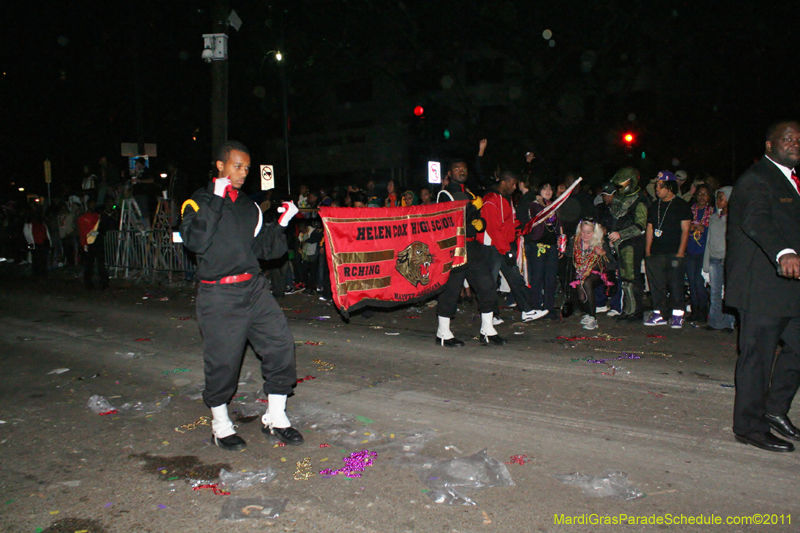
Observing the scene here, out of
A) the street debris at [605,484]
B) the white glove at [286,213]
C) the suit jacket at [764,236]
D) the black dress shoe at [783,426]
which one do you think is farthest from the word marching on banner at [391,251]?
the black dress shoe at [783,426]

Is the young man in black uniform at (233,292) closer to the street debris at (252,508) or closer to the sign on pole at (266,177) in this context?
the street debris at (252,508)

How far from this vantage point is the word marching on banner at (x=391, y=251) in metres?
7.00

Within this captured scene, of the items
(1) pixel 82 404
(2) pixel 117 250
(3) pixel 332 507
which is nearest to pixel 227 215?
(3) pixel 332 507

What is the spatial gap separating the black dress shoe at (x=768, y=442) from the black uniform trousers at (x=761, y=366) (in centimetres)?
3

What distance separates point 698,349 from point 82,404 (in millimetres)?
6632

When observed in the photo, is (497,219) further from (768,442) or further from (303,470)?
(303,470)

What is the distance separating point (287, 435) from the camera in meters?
4.71

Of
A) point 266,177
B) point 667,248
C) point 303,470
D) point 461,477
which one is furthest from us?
point 266,177

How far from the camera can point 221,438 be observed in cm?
465

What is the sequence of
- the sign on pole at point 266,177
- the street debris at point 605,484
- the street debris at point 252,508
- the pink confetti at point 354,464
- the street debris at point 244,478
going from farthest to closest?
the sign on pole at point 266,177 < the pink confetti at point 354,464 < the street debris at point 244,478 < the street debris at point 605,484 < the street debris at point 252,508

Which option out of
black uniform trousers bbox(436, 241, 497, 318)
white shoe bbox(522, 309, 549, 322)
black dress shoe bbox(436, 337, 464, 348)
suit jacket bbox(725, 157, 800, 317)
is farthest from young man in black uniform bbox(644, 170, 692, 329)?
suit jacket bbox(725, 157, 800, 317)

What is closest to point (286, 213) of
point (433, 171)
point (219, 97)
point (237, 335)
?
point (237, 335)

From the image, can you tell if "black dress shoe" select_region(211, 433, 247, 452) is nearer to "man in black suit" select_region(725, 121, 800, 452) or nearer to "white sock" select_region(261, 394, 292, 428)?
"white sock" select_region(261, 394, 292, 428)

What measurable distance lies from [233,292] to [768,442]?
3.85 m
